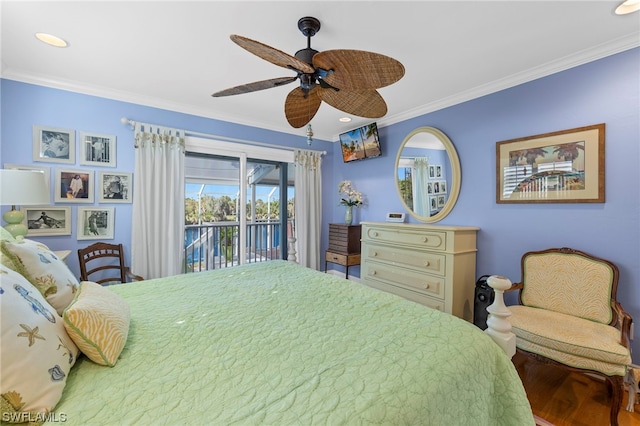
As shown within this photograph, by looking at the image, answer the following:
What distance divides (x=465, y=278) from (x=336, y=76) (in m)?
2.31

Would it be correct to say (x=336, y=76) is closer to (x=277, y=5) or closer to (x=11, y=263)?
(x=277, y=5)

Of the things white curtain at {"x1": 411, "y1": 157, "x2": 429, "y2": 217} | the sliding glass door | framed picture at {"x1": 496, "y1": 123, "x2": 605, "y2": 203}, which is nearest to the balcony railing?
the sliding glass door

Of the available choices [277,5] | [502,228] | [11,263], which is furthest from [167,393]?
[502,228]

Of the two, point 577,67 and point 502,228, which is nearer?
point 577,67

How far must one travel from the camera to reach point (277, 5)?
1.62 m

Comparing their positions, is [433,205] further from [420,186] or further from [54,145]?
[54,145]

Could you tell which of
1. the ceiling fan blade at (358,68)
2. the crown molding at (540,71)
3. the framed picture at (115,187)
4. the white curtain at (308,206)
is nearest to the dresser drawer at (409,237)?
the white curtain at (308,206)

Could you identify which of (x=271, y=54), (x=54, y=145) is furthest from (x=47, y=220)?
(x=271, y=54)

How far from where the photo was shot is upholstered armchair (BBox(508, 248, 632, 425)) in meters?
1.59

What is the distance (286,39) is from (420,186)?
7.30ft

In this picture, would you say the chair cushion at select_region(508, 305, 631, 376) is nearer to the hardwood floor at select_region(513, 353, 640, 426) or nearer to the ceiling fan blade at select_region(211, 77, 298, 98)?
the hardwood floor at select_region(513, 353, 640, 426)

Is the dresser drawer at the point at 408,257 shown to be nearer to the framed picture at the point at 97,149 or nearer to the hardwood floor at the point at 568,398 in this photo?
the hardwood floor at the point at 568,398

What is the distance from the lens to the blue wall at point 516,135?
1.97 meters

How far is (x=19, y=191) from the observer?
78.3 inches
